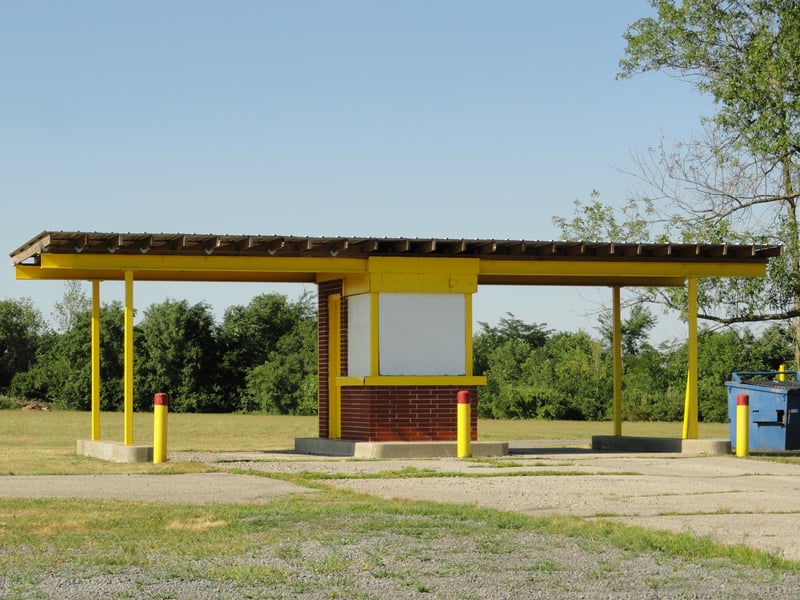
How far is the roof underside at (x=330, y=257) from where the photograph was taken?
2025 centimetres

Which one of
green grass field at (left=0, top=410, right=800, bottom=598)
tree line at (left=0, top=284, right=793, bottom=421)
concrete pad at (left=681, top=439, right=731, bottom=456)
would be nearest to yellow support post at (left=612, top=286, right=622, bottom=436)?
concrete pad at (left=681, top=439, right=731, bottom=456)

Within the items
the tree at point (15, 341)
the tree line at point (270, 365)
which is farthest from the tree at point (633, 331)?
the tree at point (15, 341)

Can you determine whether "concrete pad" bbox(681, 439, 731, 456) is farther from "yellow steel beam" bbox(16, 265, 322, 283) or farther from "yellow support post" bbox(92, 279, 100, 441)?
"yellow support post" bbox(92, 279, 100, 441)

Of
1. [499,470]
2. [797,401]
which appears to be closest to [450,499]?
[499,470]

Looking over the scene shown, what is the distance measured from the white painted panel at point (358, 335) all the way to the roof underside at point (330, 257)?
0.77 meters

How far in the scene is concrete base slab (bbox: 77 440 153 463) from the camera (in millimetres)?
19531

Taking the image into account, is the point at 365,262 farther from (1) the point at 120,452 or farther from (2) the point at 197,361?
(2) the point at 197,361

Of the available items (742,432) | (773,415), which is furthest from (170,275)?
(773,415)

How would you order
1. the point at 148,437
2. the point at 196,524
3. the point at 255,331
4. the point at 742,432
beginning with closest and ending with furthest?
the point at 196,524, the point at 742,432, the point at 148,437, the point at 255,331

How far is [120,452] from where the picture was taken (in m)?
19.9

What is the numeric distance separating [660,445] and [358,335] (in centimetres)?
573

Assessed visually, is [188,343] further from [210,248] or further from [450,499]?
[450,499]

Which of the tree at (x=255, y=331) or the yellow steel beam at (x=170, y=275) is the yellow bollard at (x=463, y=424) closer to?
the yellow steel beam at (x=170, y=275)

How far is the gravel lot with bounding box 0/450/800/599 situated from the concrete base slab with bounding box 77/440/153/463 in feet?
3.86
